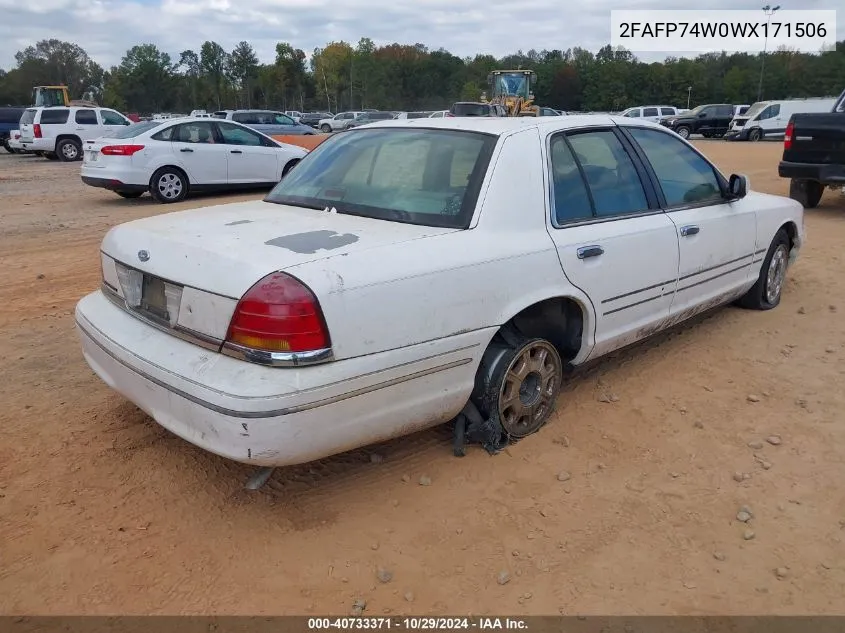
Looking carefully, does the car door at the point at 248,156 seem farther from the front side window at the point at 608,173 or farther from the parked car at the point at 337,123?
the parked car at the point at 337,123

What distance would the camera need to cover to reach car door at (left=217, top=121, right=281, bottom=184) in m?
12.8

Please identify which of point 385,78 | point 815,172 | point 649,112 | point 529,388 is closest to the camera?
point 529,388

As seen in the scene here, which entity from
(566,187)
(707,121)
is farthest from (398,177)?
(707,121)

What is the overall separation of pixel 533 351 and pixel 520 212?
2.27 ft

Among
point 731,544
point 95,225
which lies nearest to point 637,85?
point 95,225

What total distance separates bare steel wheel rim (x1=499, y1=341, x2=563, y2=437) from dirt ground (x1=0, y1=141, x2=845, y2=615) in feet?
0.36

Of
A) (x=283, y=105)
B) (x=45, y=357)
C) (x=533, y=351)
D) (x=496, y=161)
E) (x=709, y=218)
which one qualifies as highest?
(x=283, y=105)

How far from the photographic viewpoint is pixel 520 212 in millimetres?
3289

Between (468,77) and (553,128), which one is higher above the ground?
(468,77)

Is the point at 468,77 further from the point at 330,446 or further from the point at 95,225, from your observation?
the point at 330,446

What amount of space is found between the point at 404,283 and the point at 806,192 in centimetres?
1041

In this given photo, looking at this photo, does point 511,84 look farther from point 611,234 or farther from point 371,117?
point 611,234

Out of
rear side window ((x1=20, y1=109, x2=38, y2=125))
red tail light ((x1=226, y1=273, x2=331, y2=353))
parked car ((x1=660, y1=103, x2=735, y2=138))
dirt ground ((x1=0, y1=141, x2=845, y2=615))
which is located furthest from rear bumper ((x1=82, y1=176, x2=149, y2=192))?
parked car ((x1=660, y1=103, x2=735, y2=138))

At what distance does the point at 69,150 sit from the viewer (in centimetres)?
2256
